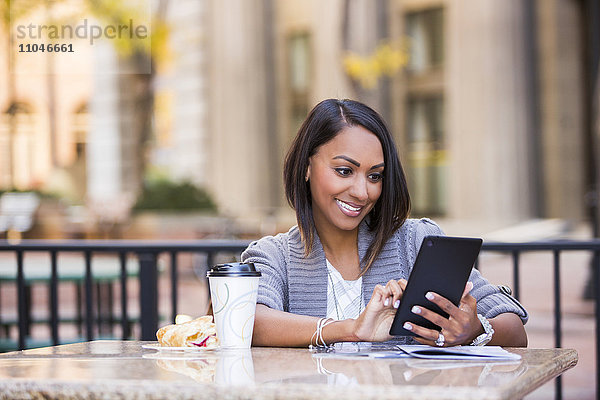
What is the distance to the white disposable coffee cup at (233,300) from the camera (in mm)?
2893

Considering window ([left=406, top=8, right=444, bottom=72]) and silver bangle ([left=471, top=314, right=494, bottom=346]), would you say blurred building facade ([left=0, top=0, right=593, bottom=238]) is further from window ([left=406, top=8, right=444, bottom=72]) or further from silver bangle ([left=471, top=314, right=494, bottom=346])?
silver bangle ([left=471, top=314, right=494, bottom=346])

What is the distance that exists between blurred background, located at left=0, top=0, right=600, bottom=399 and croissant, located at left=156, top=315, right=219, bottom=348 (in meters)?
12.6

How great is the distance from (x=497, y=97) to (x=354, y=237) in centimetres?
1790

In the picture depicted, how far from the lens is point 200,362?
105 inches

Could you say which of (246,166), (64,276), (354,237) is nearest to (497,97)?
(246,166)

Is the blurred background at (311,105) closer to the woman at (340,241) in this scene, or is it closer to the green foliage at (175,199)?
the green foliage at (175,199)

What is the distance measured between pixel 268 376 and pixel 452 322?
0.76 m

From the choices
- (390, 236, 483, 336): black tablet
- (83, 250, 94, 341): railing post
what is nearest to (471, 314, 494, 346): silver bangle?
(390, 236, 483, 336): black tablet

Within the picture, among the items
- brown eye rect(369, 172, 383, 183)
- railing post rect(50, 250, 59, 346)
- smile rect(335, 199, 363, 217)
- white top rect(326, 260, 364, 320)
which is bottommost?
railing post rect(50, 250, 59, 346)

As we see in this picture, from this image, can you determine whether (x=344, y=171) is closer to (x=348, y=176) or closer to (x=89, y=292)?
(x=348, y=176)

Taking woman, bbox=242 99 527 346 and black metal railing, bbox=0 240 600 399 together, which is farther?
black metal railing, bbox=0 240 600 399

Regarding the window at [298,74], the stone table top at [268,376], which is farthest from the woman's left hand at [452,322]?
the window at [298,74]

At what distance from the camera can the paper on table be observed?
2600 mm

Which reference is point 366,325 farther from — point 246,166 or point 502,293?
point 246,166
